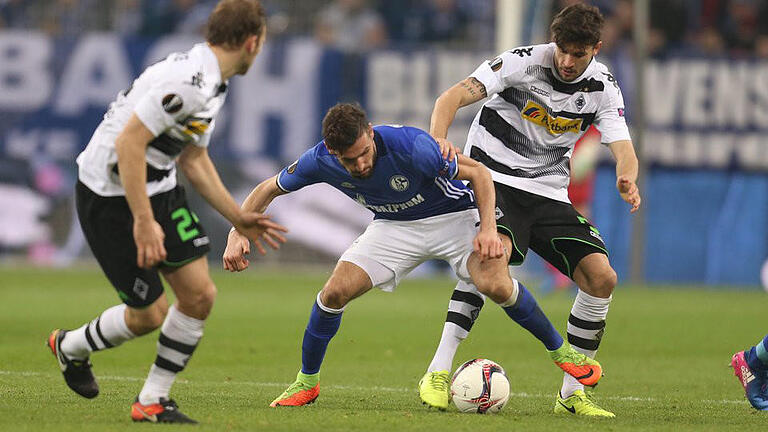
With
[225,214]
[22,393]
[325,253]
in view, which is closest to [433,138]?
[225,214]

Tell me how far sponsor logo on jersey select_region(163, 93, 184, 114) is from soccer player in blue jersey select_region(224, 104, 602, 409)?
1072 millimetres

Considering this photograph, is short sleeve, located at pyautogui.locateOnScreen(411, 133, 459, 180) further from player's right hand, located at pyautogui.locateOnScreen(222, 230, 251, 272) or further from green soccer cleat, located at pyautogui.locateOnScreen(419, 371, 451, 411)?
green soccer cleat, located at pyautogui.locateOnScreen(419, 371, 451, 411)

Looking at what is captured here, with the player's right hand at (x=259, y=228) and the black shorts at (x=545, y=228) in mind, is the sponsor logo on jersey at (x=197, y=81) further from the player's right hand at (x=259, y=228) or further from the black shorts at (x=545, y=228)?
the black shorts at (x=545, y=228)

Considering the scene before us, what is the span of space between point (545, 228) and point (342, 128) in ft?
5.27

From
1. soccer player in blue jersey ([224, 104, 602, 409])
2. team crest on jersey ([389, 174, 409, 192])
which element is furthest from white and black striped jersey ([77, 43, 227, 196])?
team crest on jersey ([389, 174, 409, 192])

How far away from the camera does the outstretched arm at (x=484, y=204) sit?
274 inches

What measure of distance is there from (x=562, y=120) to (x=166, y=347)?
2848mm

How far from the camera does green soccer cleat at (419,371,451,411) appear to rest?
7.32 m

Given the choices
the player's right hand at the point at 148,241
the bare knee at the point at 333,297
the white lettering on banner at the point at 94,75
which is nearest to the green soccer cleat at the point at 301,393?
the bare knee at the point at 333,297

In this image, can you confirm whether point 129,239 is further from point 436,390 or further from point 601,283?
point 601,283

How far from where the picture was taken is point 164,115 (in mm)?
5887

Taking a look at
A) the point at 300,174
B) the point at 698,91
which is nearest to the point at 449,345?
the point at 300,174

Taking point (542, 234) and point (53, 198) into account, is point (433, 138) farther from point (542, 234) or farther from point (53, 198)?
point (53, 198)

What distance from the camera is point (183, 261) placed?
615cm
